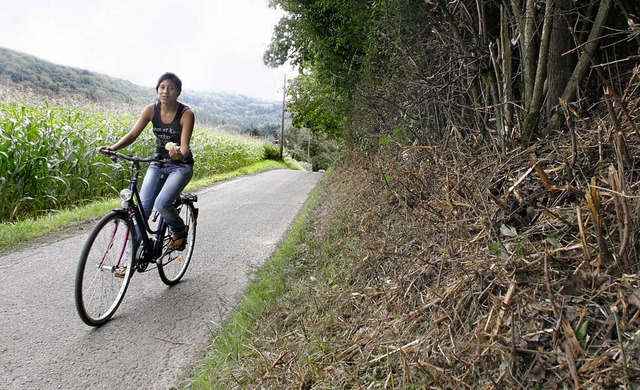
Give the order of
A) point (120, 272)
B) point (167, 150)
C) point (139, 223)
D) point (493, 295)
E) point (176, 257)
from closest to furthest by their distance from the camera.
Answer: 1. point (493, 295)
2. point (120, 272)
3. point (139, 223)
4. point (167, 150)
5. point (176, 257)

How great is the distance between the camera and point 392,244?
10.2ft

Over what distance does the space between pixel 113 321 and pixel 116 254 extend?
58cm

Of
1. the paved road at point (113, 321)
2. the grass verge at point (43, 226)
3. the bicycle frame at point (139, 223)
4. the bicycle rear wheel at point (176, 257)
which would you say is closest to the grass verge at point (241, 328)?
the paved road at point (113, 321)

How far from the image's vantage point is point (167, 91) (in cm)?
389

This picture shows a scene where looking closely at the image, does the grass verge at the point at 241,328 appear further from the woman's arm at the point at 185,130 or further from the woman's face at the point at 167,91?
the woman's face at the point at 167,91

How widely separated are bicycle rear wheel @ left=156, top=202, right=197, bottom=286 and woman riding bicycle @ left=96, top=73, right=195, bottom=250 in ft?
0.31

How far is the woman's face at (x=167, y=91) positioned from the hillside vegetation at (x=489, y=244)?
2.14 metres

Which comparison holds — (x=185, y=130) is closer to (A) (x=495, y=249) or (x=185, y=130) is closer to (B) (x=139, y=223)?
(B) (x=139, y=223)

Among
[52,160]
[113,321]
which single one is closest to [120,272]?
[113,321]

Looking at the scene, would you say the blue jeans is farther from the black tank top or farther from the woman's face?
the woman's face

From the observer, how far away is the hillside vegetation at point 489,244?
58.7 inches

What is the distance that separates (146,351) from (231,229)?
3.65 m

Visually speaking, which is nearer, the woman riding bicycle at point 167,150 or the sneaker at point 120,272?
the sneaker at point 120,272

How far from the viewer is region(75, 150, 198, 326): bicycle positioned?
311 centimetres
